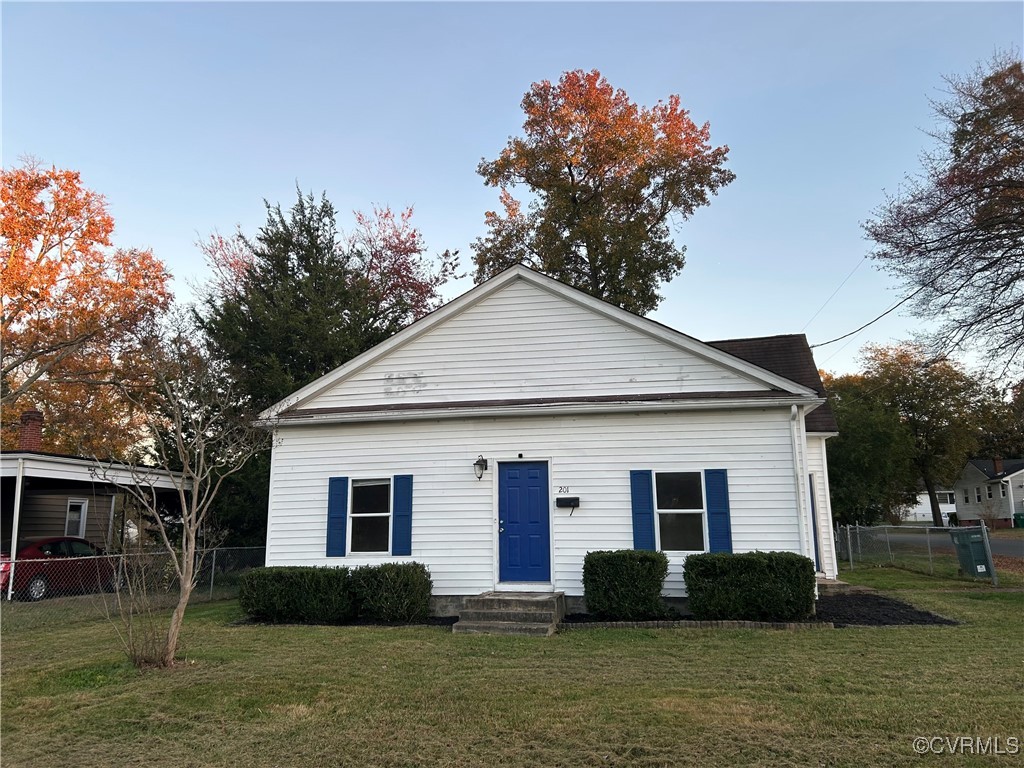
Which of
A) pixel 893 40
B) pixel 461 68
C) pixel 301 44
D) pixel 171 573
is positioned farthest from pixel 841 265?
pixel 171 573

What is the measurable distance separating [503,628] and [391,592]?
2008 mm

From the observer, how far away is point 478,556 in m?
10.7

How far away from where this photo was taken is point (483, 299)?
11.8 meters

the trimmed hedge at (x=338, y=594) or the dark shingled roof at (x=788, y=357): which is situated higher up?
the dark shingled roof at (x=788, y=357)

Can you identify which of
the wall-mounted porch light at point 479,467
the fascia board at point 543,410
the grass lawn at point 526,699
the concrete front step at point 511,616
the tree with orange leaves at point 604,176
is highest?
the tree with orange leaves at point 604,176

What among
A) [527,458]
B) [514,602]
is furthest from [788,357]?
[514,602]

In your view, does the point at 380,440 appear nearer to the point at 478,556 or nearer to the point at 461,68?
the point at 478,556

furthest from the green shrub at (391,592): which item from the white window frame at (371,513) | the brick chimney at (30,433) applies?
the brick chimney at (30,433)

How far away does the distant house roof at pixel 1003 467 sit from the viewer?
167ft

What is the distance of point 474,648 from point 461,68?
35.9ft

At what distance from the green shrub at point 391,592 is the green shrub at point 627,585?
8.65 ft

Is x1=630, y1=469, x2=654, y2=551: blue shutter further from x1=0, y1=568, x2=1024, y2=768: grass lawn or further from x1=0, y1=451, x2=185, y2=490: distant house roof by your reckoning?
x1=0, y1=451, x2=185, y2=490: distant house roof

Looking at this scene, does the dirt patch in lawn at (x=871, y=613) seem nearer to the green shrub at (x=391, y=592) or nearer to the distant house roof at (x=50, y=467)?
the green shrub at (x=391, y=592)

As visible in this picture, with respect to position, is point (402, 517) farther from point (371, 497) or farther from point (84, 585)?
point (84, 585)
